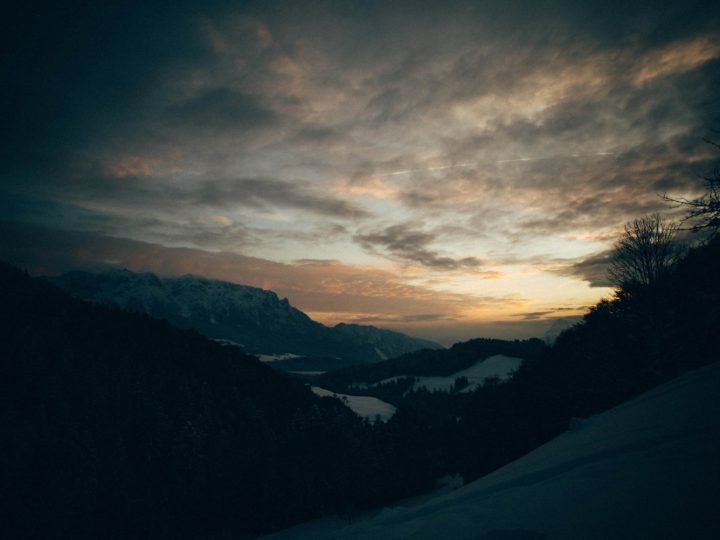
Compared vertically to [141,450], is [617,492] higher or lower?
higher

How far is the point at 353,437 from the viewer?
5278 cm

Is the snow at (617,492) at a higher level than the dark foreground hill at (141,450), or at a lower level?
higher

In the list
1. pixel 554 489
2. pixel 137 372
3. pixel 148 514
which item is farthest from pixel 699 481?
pixel 137 372

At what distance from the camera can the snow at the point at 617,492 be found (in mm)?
3389

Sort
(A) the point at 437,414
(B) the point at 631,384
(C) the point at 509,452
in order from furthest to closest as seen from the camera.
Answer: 1. (A) the point at 437,414
2. (C) the point at 509,452
3. (B) the point at 631,384

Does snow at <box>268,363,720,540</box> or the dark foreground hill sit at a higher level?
snow at <box>268,363,720,540</box>

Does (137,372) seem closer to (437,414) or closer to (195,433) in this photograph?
(195,433)

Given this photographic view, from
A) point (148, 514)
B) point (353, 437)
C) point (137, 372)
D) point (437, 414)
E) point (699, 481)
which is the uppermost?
point (699, 481)

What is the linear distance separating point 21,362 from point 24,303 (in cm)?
2537

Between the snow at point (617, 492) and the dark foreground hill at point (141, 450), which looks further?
the dark foreground hill at point (141, 450)

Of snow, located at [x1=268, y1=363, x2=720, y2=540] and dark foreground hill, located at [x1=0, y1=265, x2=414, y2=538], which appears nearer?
snow, located at [x1=268, y1=363, x2=720, y2=540]

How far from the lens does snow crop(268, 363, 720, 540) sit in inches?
133

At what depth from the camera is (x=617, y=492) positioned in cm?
423

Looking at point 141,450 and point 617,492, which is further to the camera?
point 141,450
